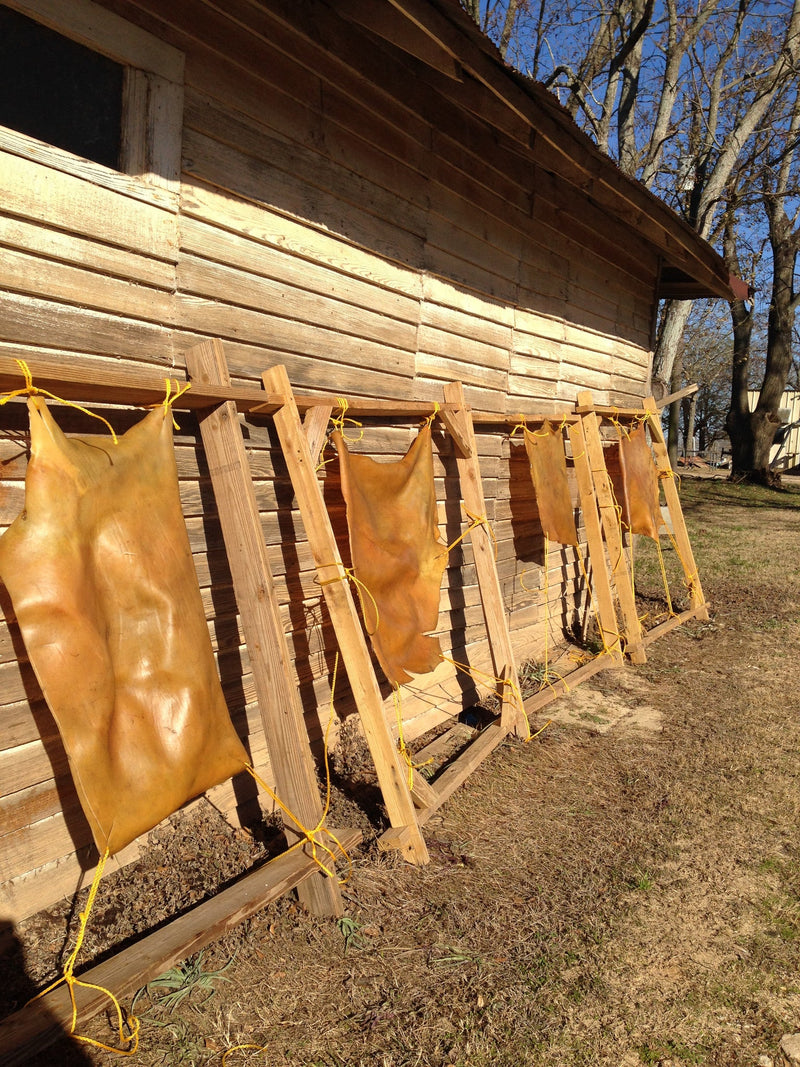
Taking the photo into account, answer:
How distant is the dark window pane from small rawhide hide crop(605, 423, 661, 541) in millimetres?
4821

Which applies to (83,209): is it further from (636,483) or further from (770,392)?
(770,392)

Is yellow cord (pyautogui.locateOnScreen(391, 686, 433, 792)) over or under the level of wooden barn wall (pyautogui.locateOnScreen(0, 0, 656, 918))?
under

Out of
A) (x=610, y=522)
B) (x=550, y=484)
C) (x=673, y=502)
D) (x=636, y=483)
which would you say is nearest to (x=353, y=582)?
(x=550, y=484)

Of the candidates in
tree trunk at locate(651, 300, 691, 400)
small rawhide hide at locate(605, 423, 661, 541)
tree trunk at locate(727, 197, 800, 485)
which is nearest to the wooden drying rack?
small rawhide hide at locate(605, 423, 661, 541)

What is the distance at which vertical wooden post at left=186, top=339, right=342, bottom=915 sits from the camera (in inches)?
115

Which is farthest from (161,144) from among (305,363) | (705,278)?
(705,278)

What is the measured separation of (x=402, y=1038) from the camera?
93.7 inches

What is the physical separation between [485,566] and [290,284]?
1.96 meters

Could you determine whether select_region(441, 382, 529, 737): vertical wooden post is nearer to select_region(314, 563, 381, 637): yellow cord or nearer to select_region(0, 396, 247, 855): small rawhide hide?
select_region(314, 563, 381, 637): yellow cord

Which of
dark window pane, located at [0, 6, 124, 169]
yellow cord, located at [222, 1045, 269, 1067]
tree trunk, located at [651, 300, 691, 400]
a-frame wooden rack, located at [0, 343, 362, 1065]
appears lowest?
yellow cord, located at [222, 1045, 269, 1067]

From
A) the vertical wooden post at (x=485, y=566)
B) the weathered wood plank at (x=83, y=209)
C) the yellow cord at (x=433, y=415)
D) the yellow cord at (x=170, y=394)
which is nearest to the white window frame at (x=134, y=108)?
the weathered wood plank at (x=83, y=209)

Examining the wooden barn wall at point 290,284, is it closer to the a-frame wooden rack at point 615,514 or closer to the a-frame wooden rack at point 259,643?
the a-frame wooden rack at point 259,643

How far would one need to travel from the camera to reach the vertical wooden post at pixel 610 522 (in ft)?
20.1

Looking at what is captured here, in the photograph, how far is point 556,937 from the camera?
9.50 ft
